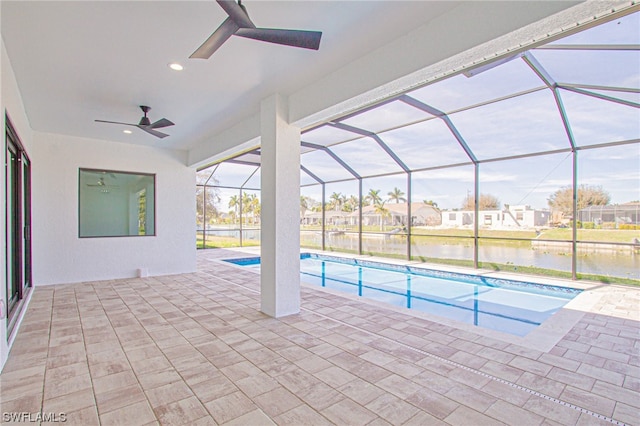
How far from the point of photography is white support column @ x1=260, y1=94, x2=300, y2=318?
391 cm

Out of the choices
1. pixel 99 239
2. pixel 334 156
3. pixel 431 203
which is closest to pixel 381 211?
pixel 431 203

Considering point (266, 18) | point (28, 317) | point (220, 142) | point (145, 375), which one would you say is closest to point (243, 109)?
point (220, 142)

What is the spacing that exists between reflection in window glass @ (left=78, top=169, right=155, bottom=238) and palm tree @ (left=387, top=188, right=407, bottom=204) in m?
6.13

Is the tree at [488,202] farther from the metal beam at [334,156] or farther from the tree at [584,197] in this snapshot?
the metal beam at [334,156]

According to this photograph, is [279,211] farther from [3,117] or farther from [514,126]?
[514,126]

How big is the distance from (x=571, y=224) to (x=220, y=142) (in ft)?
22.2

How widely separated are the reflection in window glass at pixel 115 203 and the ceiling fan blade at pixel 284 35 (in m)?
5.66

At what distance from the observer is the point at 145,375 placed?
249 centimetres

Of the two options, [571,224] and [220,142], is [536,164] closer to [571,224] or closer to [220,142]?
[571,224]

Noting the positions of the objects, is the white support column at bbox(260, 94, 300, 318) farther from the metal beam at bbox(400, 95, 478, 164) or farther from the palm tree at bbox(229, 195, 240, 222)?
the palm tree at bbox(229, 195, 240, 222)

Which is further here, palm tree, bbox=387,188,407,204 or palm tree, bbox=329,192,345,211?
palm tree, bbox=329,192,345,211

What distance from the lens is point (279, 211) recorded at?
3920 mm

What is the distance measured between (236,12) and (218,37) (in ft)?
1.18

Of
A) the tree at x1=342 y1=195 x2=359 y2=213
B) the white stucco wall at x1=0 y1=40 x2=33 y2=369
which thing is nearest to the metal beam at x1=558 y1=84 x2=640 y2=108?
the tree at x1=342 y1=195 x2=359 y2=213
